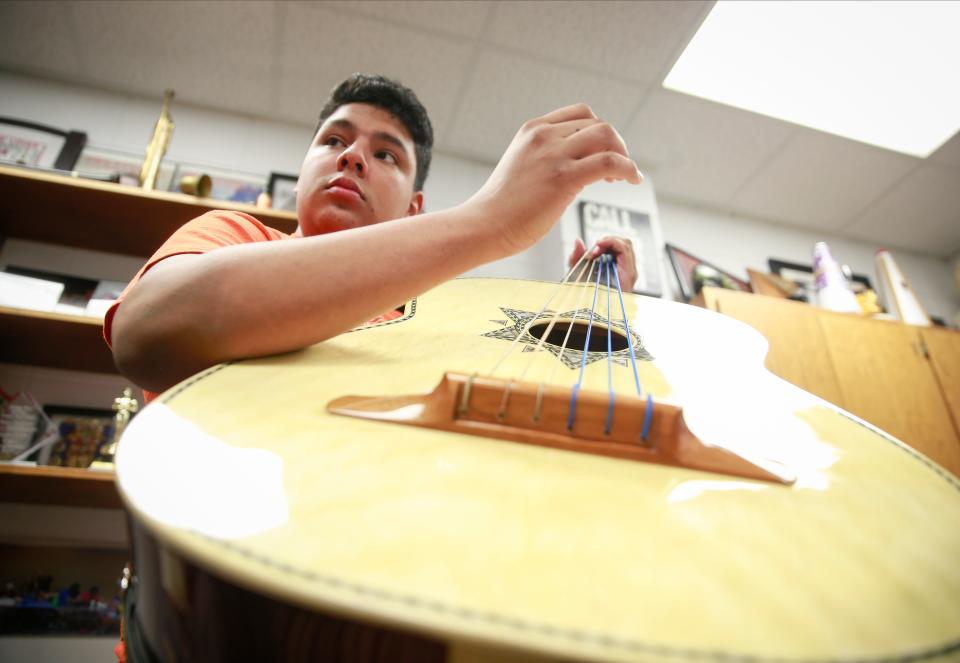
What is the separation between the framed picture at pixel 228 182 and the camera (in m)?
2.26

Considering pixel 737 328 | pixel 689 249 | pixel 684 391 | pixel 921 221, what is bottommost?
pixel 684 391

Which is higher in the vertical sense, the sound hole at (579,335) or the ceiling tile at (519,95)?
the ceiling tile at (519,95)

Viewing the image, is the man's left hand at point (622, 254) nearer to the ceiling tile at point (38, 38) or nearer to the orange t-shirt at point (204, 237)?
the orange t-shirt at point (204, 237)

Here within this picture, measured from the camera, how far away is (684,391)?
61 cm

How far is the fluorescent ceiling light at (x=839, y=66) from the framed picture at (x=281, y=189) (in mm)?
1842

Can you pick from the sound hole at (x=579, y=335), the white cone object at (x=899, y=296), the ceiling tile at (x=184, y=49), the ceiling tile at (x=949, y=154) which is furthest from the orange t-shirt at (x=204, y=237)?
the ceiling tile at (x=949, y=154)

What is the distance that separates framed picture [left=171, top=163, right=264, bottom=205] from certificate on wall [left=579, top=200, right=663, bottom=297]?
1.63 meters

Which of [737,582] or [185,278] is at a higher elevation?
[185,278]

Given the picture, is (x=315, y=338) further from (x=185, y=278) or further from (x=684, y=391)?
(x=684, y=391)

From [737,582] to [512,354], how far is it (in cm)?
40

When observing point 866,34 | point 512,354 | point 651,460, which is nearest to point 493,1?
point 866,34

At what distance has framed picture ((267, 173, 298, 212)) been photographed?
7.49 ft

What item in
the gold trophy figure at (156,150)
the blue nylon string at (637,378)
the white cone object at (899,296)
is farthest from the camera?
the white cone object at (899,296)

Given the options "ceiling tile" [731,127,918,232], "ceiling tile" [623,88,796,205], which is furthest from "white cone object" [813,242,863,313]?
"ceiling tile" [623,88,796,205]
